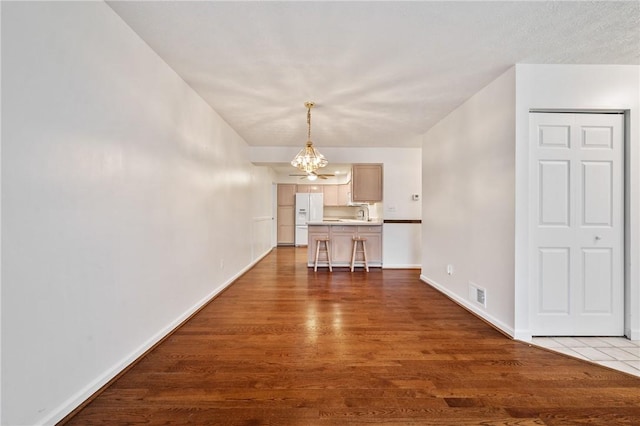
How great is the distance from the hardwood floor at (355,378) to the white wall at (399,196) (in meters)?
2.52

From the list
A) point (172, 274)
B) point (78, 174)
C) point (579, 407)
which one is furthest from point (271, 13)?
point (579, 407)

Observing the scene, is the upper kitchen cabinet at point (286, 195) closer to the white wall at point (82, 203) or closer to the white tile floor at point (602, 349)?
the white wall at point (82, 203)

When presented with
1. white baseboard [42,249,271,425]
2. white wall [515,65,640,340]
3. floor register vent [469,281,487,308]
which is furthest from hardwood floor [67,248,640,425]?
white wall [515,65,640,340]

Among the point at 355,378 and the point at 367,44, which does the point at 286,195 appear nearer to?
the point at 367,44

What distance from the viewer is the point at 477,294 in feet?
9.55

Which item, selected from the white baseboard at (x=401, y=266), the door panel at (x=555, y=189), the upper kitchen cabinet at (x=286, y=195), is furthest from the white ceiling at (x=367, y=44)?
the upper kitchen cabinet at (x=286, y=195)

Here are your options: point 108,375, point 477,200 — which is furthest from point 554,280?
point 108,375

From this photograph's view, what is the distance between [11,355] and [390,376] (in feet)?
6.66

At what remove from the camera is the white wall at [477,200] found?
2465 mm

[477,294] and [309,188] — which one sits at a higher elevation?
[309,188]

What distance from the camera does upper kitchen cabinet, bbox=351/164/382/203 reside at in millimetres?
5480

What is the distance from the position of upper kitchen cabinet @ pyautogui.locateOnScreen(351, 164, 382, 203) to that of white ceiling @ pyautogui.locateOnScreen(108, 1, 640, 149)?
230 centimetres

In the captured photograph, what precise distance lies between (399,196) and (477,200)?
2514 mm

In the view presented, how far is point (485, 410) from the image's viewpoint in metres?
1.53
